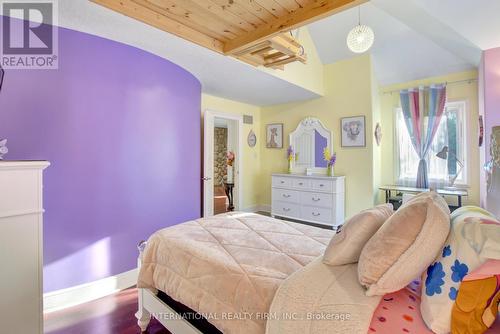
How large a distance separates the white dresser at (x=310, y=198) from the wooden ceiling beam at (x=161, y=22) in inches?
105

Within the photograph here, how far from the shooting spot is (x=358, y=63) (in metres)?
4.05

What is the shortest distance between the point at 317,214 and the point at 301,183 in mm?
609

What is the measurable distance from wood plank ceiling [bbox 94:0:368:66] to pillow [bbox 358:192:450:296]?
1.54m

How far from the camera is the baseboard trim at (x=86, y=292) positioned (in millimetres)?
2000

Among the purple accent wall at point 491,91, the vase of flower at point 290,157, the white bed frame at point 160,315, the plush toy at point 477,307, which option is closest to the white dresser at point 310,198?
the vase of flower at point 290,157

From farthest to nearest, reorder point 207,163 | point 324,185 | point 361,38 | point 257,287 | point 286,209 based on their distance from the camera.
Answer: point 286,209, point 324,185, point 207,163, point 361,38, point 257,287

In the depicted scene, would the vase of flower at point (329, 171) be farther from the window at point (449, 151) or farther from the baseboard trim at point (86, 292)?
the baseboard trim at point (86, 292)

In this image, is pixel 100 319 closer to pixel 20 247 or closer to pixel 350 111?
pixel 20 247

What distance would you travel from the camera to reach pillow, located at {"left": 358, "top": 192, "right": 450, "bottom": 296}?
0.91m

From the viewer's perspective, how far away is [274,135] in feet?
17.5

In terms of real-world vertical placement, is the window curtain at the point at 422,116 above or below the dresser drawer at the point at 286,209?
above

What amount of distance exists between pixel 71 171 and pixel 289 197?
3426 millimetres

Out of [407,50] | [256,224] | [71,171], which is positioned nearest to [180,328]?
[256,224]

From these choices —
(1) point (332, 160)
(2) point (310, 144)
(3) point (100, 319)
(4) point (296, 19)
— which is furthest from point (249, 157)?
(3) point (100, 319)
